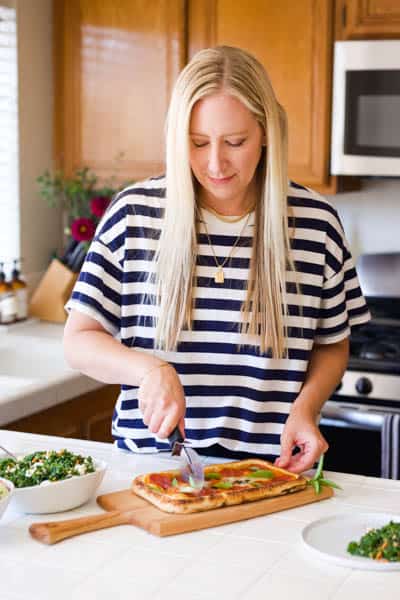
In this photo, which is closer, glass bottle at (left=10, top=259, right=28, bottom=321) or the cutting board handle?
the cutting board handle

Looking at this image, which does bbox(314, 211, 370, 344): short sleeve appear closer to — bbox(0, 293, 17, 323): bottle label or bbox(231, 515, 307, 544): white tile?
bbox(231, 515, 307, 544): white tile

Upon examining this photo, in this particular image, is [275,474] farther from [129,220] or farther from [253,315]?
[129,220]

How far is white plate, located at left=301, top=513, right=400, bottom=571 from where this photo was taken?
118 cm

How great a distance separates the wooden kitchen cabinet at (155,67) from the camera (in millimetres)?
3012

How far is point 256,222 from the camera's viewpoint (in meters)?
1.68

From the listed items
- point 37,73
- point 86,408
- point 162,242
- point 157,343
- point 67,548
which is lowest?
point 86,408

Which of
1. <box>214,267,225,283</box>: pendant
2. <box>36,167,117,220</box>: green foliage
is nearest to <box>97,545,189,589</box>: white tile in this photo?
<box>214,267,225,283</box>: pendant

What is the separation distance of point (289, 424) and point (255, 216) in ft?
1.27

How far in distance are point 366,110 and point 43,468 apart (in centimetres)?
196

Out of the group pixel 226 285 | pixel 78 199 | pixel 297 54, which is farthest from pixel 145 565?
pixel 78 199

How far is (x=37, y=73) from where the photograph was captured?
11.1ft

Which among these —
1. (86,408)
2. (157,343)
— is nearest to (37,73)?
(86,408)

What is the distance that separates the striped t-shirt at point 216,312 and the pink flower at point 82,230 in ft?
5.23

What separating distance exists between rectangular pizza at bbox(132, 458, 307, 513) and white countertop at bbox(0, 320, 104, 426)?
35.5 inches
